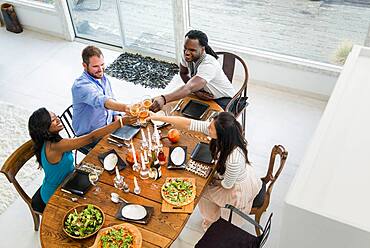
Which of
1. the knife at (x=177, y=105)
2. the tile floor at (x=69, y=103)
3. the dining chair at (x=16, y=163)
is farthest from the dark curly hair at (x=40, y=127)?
the tile floor at (x=69, y=103)

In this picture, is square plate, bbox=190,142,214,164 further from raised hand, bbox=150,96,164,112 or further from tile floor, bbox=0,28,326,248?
tile floor, bbox=0,28,326,248

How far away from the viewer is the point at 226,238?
9.22 ft

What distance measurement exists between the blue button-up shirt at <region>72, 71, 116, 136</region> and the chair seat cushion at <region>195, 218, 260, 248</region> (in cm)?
130

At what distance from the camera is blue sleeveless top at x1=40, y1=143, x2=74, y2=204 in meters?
2.93

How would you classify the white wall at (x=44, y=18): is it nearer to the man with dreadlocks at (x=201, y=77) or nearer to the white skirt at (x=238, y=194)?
the man with dreadlocks at (x=201, y=77)

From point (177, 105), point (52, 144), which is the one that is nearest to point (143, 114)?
point (177, 105)

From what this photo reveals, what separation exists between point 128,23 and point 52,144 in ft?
9.69

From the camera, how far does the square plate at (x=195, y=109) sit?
3262mm

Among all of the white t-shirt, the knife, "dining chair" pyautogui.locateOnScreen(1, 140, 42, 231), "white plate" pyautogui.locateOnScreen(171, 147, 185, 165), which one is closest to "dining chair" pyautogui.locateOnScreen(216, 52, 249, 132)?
the white t-shirt

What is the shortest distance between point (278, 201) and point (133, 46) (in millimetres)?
2945

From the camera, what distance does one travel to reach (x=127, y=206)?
2.66 meters

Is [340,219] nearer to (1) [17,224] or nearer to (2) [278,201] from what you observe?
(2) [278,201]

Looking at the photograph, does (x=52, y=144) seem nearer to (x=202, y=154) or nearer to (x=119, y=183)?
(x=119, y=183)

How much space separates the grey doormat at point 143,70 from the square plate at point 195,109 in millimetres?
1578
